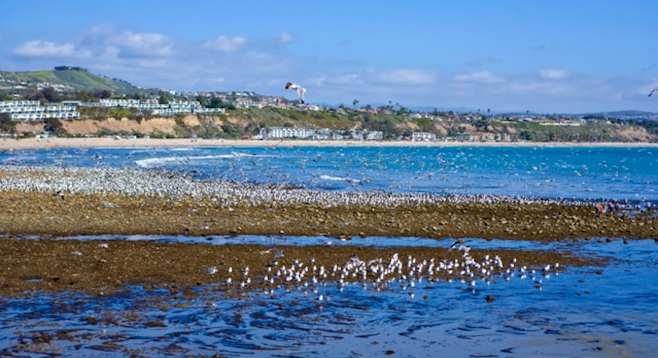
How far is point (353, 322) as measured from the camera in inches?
543

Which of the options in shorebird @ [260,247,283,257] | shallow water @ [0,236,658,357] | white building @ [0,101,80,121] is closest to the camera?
shallow water @ [0,236,658,357]

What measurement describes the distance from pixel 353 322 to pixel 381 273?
3.74 metres

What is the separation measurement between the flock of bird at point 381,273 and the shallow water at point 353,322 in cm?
33

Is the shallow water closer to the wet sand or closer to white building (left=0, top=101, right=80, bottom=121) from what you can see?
the wet sand

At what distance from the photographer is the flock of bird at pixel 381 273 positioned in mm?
16609

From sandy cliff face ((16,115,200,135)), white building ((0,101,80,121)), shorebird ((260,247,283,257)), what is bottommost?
shorebird ((260,247,283,257))

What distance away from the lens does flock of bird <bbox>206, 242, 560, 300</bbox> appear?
16.6m

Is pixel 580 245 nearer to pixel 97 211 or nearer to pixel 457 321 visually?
pixel 457 321

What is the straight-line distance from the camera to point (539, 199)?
3778 centimetres

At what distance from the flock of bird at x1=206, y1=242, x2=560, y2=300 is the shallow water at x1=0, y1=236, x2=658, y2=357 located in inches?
13.0

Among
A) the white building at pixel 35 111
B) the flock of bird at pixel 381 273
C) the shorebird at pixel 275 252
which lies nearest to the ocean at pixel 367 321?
the flock of bird at pixel 381 273

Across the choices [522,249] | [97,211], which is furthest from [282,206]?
[522,249]

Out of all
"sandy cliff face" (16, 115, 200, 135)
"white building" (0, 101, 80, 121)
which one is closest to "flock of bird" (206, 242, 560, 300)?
"sandy cliff face" (16, 115, 200, 135)

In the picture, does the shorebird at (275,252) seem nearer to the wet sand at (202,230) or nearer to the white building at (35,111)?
the wet sand at (202,230)
